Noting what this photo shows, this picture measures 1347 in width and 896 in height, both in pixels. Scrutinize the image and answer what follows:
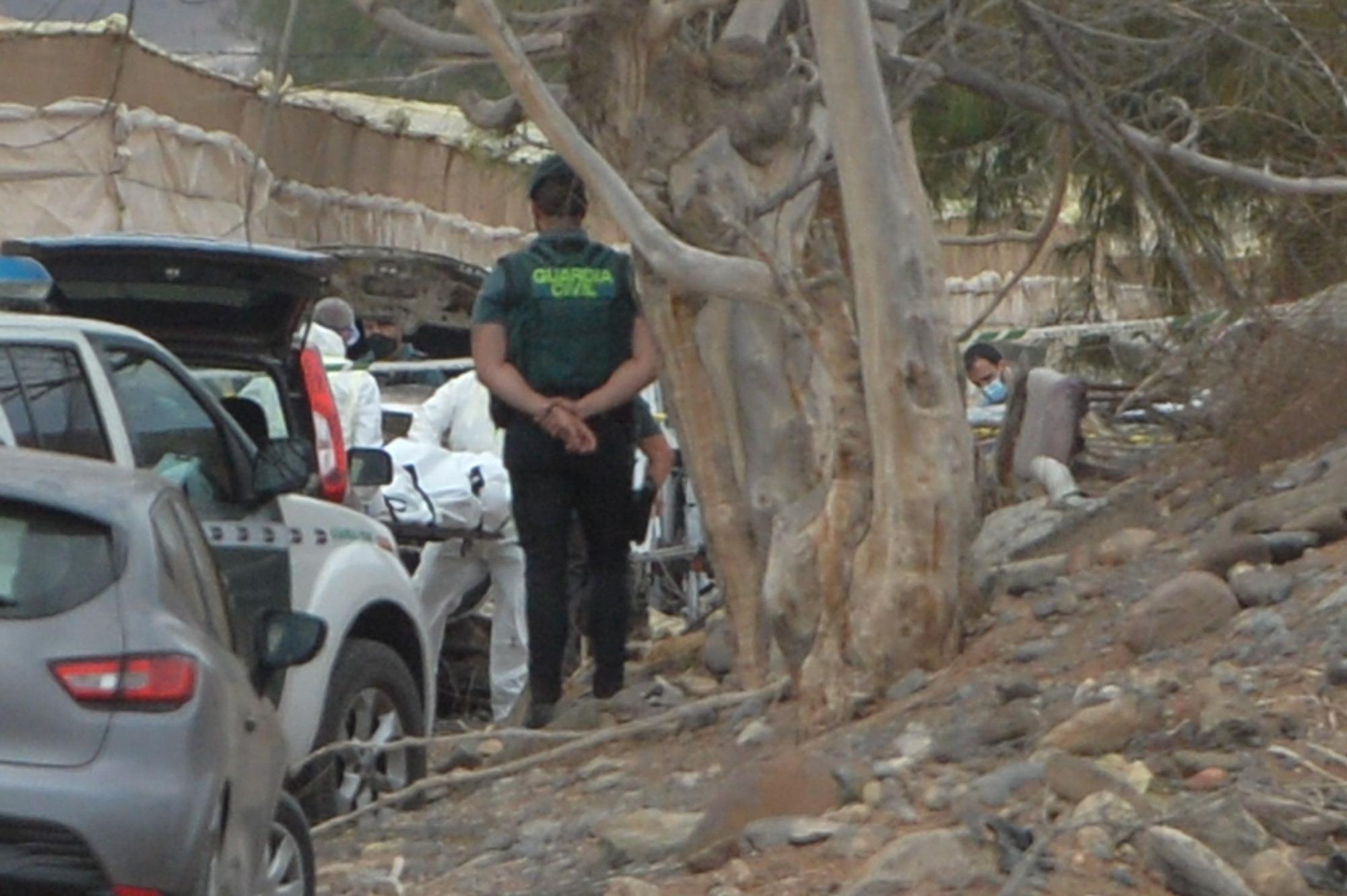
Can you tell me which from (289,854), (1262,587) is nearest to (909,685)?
(1262,587)

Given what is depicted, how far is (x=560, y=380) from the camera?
29.2ft

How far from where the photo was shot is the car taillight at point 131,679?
4.71 m

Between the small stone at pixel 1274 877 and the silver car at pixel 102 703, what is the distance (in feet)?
6.87

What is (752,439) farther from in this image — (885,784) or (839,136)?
(885,784)

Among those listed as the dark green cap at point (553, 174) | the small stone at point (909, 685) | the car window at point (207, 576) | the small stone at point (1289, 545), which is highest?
the dark green cap at point (553, 174)

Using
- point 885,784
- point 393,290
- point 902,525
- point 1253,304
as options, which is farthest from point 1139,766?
point 393,290

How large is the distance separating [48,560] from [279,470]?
2.67 meters

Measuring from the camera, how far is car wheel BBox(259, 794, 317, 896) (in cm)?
614

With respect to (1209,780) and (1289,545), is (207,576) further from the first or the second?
(1289,545)

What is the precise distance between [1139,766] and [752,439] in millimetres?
2982

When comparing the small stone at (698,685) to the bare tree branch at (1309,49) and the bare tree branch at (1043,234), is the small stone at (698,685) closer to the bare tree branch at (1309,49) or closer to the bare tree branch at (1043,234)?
the bare tree branch at (1043,234)

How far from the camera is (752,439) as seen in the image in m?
9.15

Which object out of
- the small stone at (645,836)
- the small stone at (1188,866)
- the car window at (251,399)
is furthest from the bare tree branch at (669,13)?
the small stone at (1188,866)

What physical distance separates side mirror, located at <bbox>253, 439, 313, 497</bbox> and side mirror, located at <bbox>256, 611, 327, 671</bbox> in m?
1.54
